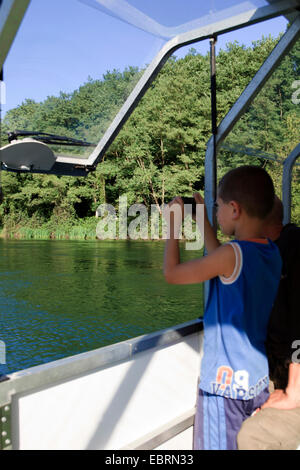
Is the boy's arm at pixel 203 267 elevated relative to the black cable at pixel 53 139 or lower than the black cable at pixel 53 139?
lower

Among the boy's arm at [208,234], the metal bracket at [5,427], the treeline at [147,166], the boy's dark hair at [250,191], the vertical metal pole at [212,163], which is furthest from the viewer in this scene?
the treeline at [147,166]

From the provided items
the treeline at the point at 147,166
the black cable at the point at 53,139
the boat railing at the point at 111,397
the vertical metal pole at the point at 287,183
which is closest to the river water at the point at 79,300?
the treeline at the point at 147,166

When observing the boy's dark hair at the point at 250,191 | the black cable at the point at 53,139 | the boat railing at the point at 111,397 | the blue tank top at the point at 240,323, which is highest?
the black cable at the point at 53,139

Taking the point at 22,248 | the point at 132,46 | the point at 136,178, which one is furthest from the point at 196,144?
the point at 132,46

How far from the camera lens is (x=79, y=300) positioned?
56.5ft

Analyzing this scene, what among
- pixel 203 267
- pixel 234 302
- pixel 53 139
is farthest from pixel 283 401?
pixel 53 139

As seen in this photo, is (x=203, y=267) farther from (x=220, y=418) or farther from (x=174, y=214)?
(x=220, y=418)

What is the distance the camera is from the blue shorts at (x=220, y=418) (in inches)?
44.5

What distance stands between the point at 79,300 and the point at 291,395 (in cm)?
1638

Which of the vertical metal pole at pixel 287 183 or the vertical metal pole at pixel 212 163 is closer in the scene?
the vertical metal pole at pixel 212 163

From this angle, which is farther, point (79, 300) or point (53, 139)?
point (79, 300)

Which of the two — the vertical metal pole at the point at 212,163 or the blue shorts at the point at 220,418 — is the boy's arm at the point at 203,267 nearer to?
Result: the blue shorts at the point at 220,418
